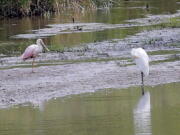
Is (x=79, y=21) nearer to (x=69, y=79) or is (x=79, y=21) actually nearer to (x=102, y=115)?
(x=69, y=79)

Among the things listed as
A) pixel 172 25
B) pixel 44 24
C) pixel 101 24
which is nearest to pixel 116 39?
pixel 172 25

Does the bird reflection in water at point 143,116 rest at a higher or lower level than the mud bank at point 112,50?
higher

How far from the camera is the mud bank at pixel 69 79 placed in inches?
525

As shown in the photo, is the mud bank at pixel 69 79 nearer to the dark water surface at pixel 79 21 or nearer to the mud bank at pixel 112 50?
the mud bank at pixel 112 50

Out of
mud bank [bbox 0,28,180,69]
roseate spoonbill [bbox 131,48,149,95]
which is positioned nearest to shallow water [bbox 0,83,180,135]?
roseate spoonbill [bbox 131,48,149,95]

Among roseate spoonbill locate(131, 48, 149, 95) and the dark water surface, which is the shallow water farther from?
the dark water surface

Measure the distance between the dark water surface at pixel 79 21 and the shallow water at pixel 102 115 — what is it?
866 cm

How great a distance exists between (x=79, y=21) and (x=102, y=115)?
21501 mm

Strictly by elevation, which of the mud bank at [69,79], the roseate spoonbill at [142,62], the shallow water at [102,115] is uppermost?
the roseate spoonbill at [142,62]

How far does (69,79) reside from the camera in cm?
1499

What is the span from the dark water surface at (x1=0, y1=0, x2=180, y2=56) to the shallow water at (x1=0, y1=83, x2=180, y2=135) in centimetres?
866

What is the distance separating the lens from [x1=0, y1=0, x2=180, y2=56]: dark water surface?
922 inches

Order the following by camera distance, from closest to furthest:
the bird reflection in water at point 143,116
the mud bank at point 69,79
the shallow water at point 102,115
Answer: the bird reflection in water at point 143,116, the shallow water at point 102,115, the mud bank at point 69,79

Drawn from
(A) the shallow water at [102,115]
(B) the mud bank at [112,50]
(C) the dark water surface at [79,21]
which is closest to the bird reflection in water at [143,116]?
(A) the shallow water at [102,115]
